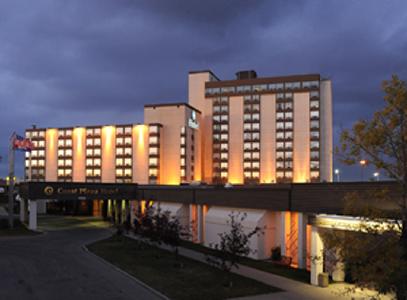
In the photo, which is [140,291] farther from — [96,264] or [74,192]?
[74,192]

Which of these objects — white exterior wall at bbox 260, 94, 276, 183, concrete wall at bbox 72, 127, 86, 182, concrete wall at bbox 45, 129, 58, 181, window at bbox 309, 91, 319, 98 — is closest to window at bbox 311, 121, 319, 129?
window at bbox 309, 91, 319, 98

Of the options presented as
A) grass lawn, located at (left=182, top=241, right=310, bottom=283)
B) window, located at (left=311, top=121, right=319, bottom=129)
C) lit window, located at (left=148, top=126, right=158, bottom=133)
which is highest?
window, located at (left=311, top=121, right=319, bottom=129)

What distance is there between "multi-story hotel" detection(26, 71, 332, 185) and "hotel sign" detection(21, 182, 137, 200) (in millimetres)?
36753

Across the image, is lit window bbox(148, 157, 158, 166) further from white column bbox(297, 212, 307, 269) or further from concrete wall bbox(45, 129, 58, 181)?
white column bbox(297, 212, 307, 269)

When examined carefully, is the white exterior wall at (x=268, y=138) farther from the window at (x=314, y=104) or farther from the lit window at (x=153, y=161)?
the lit window at (x=153, y=161)

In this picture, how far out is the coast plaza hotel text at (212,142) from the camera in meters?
111

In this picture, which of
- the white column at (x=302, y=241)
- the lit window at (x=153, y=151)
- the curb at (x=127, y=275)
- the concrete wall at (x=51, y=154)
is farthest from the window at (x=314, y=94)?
the white column at (x=302, y=241)

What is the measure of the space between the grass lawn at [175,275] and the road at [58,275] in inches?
53.8

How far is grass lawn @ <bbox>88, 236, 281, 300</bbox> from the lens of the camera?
2548cm

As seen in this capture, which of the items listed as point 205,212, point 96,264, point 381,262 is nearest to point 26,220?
point 205,212

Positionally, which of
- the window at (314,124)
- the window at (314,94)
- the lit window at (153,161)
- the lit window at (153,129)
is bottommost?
the lit window at (153,161)

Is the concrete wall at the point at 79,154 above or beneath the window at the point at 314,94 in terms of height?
beneath

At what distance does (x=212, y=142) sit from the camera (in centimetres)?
12900

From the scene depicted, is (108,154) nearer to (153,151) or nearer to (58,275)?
(153,151)
